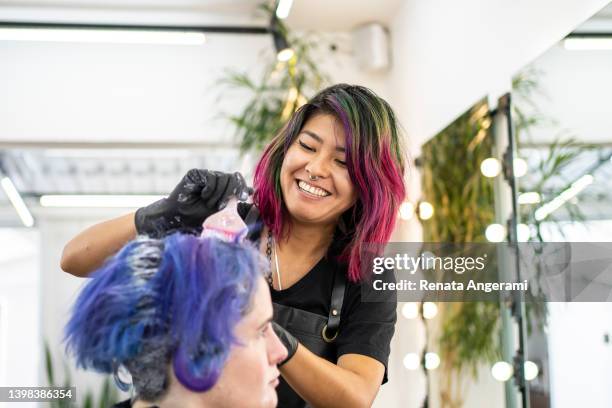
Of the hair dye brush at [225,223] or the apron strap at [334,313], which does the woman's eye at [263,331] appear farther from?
the apron strap at [334,313]

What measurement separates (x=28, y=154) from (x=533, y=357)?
327cm

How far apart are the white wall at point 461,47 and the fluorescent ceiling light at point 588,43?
87 millimetres

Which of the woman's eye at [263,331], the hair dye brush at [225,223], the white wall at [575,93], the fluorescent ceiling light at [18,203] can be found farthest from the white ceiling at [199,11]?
the woman's eye at [263,331]

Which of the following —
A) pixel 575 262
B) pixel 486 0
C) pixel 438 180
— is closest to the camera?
pixel 575 262

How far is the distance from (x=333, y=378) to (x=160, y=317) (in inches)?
20.8

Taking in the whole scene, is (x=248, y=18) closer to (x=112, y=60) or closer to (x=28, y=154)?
(x=112, y=60)

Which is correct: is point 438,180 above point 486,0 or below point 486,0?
below

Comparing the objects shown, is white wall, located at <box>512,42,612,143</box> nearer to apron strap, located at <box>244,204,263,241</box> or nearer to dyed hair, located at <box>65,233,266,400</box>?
apron strap, located at <box>244,204,263,241</box>

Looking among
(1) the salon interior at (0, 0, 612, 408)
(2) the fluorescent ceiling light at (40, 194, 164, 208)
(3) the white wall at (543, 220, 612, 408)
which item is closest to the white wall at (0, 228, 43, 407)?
(1) the salon interior at (0, 0, 612, 408)

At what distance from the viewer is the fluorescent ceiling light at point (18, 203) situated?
4.56 m

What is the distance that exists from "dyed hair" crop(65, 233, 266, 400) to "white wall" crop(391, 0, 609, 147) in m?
1.73

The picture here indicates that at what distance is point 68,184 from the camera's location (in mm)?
4617

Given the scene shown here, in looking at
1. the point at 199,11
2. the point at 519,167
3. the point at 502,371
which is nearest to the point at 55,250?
the point at 199,11

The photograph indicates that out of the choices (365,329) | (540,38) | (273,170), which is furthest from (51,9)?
(365,329)
